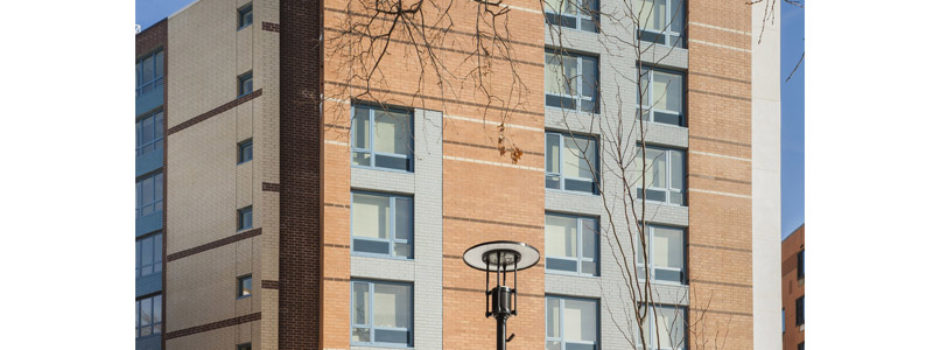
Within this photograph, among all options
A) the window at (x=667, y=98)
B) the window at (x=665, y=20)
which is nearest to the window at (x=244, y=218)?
the window at (x=667, y=98)

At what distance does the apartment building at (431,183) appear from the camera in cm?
1034

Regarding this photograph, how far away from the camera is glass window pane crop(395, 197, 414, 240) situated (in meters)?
10.8

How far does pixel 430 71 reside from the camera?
35.1 ft

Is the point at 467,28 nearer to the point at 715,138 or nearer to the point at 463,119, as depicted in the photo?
the point at 463,119

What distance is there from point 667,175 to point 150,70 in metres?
5.21

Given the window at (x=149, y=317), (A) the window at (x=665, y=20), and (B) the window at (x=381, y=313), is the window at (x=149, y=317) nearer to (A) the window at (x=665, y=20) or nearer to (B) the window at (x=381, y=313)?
(B) the window at (x=381, y=313)

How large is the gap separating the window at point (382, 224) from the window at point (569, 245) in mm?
1419

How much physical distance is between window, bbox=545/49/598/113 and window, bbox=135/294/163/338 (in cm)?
406

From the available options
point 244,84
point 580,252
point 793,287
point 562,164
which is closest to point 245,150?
point 244,84

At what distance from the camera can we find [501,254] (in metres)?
6.64

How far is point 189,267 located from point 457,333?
2.51 meters

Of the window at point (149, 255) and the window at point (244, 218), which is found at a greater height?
the window at point (244, 218)

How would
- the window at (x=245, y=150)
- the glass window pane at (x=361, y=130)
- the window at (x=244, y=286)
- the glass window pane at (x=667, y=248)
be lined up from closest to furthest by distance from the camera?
1. the glass window pane at (x=361, y=130)
2. the window at (x=244, y=286)
3. the window at (x=245, y=150)
4. the glass window pane at (x=667, y=248)
